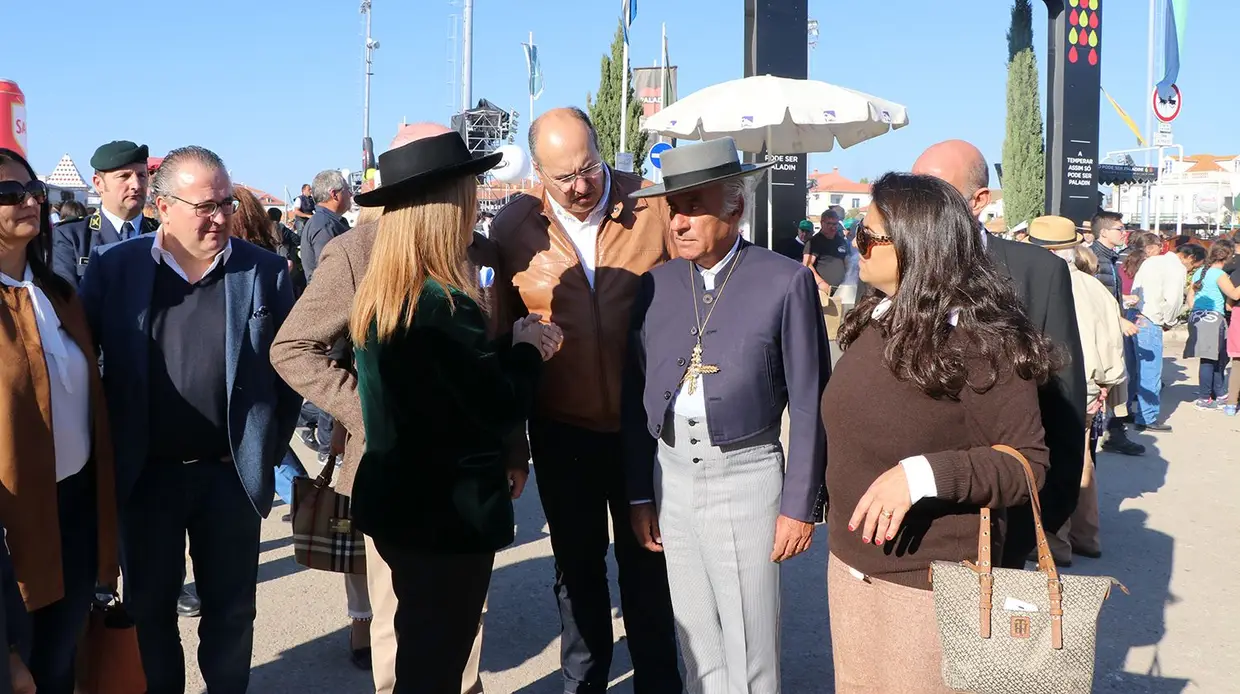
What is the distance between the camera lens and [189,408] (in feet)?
10.1

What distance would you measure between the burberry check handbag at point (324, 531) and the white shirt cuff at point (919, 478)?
2054 mm

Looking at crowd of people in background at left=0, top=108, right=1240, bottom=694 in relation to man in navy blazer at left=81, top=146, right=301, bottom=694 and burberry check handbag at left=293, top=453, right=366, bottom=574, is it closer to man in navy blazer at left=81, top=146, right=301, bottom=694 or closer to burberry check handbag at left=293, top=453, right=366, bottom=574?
man in navy blazer at left=81, top=146, right=301, bottom=694

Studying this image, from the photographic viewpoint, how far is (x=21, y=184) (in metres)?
2.66

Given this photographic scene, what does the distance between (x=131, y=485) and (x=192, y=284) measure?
2.18 ft

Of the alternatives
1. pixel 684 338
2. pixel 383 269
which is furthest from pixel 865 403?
pixel 383 269

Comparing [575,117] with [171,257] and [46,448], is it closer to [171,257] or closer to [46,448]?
[171,257]

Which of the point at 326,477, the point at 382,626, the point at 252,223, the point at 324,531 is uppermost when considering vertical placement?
the point at 252,223

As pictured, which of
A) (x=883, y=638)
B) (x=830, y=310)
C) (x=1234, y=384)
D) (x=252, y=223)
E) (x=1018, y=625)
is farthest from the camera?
(x=830, y=310)

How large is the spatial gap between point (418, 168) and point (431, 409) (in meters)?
0.62

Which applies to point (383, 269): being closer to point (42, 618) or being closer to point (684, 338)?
point (684, 338)

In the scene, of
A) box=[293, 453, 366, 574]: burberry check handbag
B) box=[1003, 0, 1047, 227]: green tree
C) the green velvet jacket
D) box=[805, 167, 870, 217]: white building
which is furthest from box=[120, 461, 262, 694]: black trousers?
box=[805, 167, 870, 217]: white building

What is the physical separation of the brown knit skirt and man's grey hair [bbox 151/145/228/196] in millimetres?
2313

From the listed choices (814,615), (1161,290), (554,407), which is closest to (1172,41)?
(1161,290)

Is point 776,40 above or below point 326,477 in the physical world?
above
